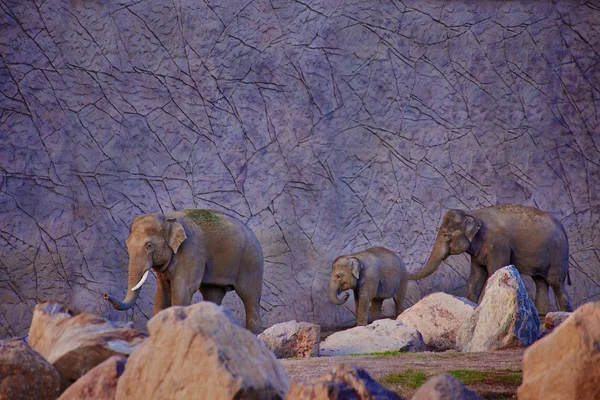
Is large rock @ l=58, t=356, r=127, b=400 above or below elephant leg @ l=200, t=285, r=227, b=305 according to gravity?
→ below

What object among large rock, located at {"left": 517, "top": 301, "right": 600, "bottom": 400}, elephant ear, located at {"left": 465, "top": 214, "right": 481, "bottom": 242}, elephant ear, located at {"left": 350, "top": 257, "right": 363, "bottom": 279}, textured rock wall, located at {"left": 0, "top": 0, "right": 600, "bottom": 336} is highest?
textured rock wall, located at {"left": 0, "top": 0, "right": 600, "bottom": 336}

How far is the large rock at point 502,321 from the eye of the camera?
7.72 meters

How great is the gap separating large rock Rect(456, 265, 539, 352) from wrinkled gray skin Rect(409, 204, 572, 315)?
424 cm

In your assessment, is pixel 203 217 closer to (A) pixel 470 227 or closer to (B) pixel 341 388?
(A) pixel 470 227

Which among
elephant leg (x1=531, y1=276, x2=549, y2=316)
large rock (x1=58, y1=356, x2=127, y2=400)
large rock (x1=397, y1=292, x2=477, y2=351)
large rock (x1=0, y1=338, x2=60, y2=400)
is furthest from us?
elephant leg (x1=531, y1=276, x2=549, y2=316)

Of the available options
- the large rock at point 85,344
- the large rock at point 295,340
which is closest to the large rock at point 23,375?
the large rock at point 85,344

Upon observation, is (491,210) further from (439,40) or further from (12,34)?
(12,34)

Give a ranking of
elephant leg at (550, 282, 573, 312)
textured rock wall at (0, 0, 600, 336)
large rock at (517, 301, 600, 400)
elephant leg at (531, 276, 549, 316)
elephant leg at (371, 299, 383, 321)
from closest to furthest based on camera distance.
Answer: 1. large rock at (517, 301, 600, 400)
2. textured rock wall at (0, 0, 600, 336)
3. elephant leg at (371, 299, 383, 321)
4. elephant leg at (550, 282, 573, 312)
5. elephant leg at (531, 276, 549, 316)

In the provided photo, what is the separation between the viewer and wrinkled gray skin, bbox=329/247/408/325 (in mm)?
11930

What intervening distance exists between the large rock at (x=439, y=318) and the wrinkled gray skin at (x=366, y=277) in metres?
2.46

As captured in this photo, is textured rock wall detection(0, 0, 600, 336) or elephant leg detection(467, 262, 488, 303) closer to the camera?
textured rock wall detection(0, 0, 600, 336)

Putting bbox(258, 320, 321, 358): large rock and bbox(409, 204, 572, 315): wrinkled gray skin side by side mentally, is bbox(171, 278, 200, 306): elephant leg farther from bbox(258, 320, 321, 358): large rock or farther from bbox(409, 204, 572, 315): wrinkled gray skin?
bbox(409, 204, 572, 315): wrinkled gray skin

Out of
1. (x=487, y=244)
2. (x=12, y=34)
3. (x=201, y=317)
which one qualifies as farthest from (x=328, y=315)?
(x=201, y=317)

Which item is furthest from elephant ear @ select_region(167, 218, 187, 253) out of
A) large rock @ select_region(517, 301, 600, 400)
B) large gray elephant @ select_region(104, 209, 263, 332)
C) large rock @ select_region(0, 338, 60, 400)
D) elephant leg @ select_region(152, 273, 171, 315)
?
large rock @ select_region(517, 301, 600, 400)
